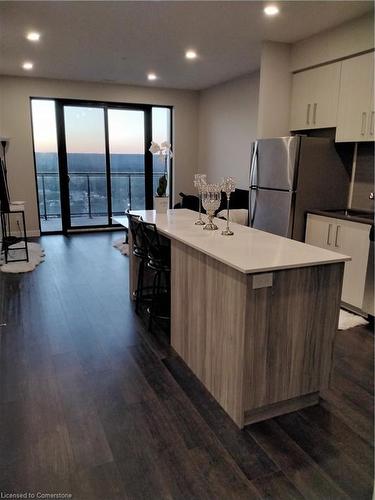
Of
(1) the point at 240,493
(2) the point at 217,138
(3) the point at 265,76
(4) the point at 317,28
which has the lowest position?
(1) the point at 240,493

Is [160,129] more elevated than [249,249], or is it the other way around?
[160,129]

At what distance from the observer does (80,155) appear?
7398 millimetres

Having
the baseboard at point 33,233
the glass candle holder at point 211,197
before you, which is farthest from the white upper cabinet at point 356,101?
the baseboard at point 33,233

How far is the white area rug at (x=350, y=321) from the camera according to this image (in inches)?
135

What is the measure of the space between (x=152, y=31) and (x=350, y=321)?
357 centimetres

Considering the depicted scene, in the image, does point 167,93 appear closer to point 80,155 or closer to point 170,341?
point 80,155

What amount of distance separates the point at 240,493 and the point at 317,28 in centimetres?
412

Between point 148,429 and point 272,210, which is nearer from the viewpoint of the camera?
point 148,429

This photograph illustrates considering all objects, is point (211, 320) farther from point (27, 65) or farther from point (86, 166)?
point (86, 166)

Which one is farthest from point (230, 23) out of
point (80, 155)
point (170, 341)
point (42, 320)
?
point (80, 155)

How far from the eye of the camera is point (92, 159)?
7.52m

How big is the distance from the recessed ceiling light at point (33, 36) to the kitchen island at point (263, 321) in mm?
3347

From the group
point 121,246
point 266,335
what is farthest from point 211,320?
point 121,246

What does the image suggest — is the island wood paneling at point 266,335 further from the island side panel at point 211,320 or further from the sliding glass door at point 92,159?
the sliding glass door at point 92,159
